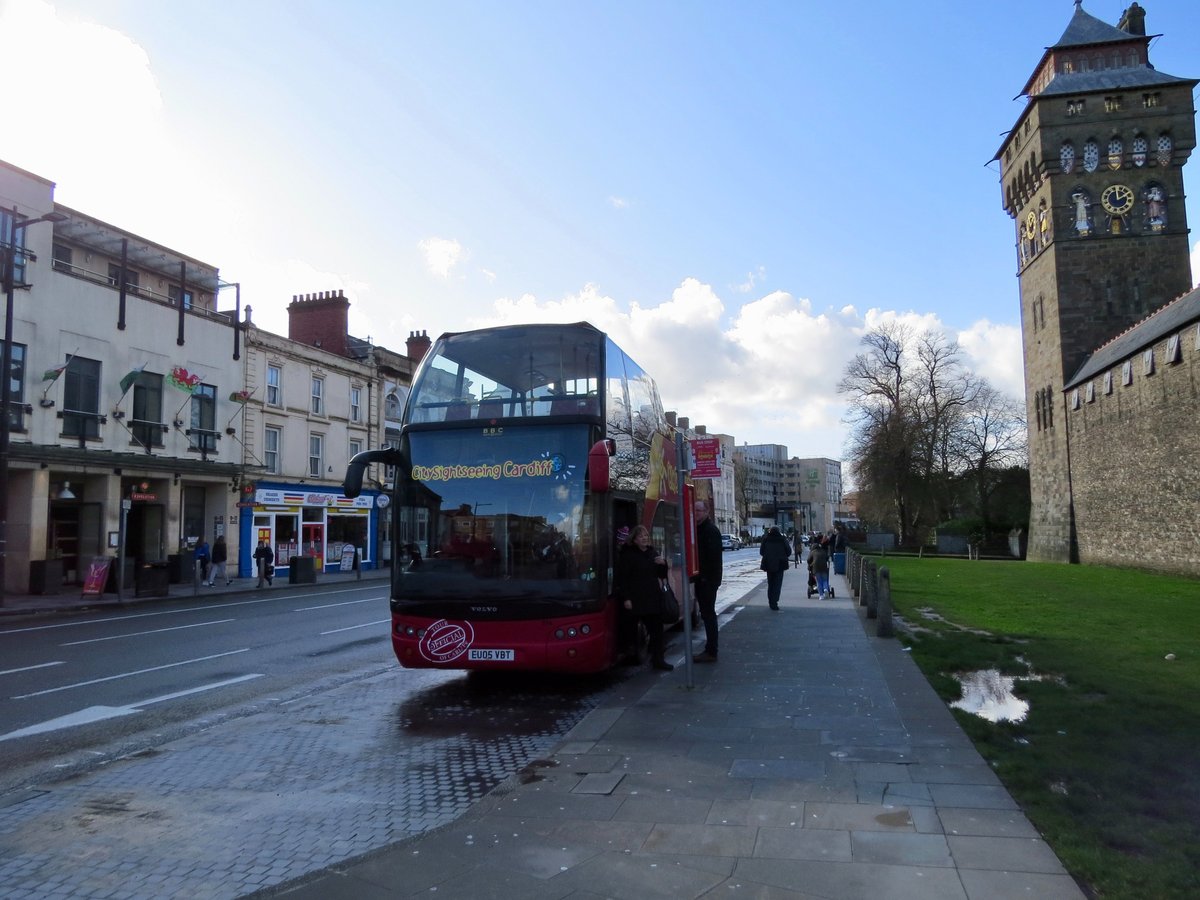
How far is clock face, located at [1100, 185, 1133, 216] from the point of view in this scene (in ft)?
144

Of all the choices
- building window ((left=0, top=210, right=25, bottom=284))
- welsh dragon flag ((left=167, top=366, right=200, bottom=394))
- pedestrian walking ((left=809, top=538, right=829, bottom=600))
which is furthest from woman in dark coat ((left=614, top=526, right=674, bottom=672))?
welsh dragon flag ((left=167, top=366, right=200, bottom=394))

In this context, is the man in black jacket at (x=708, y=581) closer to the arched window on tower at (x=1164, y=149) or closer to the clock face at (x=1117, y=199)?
the clock face at (x=1117, y=199)

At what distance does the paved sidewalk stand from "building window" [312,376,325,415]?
33076 millimetres

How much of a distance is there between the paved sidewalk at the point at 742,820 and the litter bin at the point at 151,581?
21.1 meters

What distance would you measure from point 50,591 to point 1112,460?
3887 centimetres

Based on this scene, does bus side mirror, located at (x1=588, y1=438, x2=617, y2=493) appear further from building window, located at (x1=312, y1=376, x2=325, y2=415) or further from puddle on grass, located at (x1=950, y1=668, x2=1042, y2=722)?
building window, located at (x1=312, y1=376, x2=325, y2=415)

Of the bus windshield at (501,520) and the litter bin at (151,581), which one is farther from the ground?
the bus windshield at (501,520)

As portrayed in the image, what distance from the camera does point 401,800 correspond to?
5.56 meters

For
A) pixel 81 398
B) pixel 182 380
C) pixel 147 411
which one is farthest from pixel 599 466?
pixel 182 380

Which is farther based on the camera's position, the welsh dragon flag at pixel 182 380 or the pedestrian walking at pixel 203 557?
the welsh dragon flag at pixel 182 380

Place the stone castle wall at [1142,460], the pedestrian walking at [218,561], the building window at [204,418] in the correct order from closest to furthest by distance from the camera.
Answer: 1. the stone castle wall at [1142,460]
2. the pedestrian walking at [218,561]
3. the building window at [204,418]

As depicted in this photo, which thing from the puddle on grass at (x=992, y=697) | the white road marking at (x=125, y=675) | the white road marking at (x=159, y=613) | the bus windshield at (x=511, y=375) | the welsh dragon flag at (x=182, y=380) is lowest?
the white road marking at (x=159, y=613)

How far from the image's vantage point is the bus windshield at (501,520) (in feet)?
28.6

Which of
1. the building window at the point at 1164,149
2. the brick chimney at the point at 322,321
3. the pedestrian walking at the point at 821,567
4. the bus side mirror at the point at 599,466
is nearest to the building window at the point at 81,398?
the brick chimney at the point at 322,321
